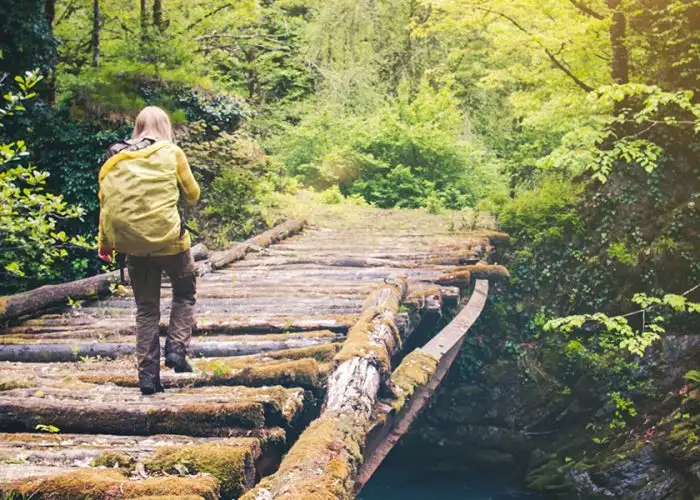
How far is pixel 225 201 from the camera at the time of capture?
43.1 ft

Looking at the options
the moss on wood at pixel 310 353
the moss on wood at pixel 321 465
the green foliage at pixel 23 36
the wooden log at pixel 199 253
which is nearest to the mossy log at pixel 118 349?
the moss on wood at pixel 310 353

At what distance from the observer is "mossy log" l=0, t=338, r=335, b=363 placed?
5273 millimetres

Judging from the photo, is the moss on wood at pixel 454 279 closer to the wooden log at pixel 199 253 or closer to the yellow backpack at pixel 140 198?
the wooden log at pixel 199 253

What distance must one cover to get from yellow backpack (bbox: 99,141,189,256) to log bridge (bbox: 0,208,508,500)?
1006mm

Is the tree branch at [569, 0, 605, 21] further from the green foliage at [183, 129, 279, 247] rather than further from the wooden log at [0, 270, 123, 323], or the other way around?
the wooden log at [0, 270, 123, 323]

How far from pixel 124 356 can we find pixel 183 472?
95.7 inches

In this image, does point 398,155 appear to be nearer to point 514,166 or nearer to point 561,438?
point 514,166

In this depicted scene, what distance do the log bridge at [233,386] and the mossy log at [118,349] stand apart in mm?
12

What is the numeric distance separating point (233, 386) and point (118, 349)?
157 centimetres

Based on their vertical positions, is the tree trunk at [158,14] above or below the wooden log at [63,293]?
above

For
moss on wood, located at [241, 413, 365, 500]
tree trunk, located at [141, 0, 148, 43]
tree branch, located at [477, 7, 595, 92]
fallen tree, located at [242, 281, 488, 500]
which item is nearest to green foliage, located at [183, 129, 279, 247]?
tree trunk, located at [141, 0, 148, 43]

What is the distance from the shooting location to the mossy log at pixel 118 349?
5273 millimetres

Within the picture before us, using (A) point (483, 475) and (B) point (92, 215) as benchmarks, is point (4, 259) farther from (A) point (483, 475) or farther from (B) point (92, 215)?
(A) point (483, 475)

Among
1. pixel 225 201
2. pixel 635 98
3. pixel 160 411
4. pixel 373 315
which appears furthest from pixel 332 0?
pixel 160 411
